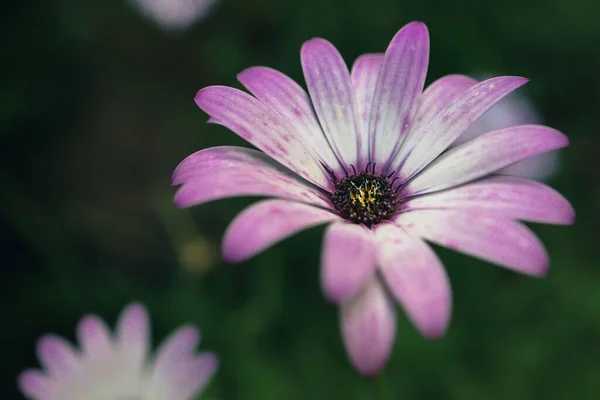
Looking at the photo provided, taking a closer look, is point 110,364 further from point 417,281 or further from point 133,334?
point 417,281

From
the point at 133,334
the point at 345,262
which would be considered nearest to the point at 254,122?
the point at 345,262

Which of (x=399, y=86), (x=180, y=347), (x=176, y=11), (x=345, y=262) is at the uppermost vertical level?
(x=176, y=11)

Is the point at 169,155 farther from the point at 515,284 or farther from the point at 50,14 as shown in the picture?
the point at 515,284

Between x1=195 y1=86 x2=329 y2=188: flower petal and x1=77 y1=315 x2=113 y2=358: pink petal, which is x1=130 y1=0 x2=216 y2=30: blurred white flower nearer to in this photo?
x1=77 y1=315 x2=113 y2=358: pink petal

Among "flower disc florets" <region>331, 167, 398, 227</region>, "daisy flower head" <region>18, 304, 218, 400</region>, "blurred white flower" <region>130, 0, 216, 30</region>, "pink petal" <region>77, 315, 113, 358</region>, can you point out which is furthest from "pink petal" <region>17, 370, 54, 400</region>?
"blurred white flower" <region>130, 0, 216, 30</region>

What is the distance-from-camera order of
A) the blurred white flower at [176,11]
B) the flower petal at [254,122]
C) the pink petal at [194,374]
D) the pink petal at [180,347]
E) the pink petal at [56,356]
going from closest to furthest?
the flower petal at [254,122], the pink petal at [194,374], the pink petal at [180,347], the pink petal at [56,356], the blurred white flower at [176,11]

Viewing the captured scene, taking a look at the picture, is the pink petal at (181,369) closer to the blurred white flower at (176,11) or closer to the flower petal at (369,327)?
the flower petal at (369,327)

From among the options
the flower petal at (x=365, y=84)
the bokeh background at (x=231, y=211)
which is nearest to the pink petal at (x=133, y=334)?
the bokeh background at (x=231, y=211)
